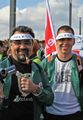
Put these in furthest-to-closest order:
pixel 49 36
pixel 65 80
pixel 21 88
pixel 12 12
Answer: pixel 12 12, pixel 49 36, pixel 65 80, pixel 21 88

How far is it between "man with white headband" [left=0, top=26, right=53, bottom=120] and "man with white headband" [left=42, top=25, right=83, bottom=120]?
0.79 m

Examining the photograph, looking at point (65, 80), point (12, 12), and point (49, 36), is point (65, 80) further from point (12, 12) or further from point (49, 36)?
point (12, 12)

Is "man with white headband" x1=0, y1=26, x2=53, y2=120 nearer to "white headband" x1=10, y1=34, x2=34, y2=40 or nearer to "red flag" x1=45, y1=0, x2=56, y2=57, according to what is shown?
"white headband" x1=10, y1=34, x2=34, y2=40

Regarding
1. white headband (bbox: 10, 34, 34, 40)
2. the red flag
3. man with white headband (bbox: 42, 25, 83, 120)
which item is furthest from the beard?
the red flag

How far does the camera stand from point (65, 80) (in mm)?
4234

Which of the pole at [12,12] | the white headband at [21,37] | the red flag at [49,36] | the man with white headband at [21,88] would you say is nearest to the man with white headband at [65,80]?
the man with white headband at [21,88]

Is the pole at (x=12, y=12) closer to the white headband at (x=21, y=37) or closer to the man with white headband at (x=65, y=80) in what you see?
the man with white headband at (x=65, y=80)

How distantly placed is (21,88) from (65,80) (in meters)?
1.11

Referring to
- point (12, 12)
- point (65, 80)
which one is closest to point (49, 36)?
point (65, 80)

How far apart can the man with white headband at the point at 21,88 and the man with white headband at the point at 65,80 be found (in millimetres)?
794

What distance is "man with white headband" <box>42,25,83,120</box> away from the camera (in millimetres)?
4160

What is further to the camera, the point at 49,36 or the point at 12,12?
the point at 12,12

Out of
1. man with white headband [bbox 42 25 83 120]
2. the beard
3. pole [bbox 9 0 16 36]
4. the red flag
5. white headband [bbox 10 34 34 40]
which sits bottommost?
man with white headband [bbox 42 25 83 120]

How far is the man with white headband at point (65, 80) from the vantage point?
13.6 ft
